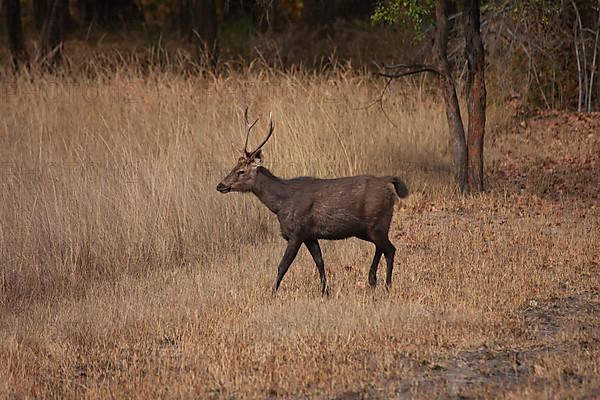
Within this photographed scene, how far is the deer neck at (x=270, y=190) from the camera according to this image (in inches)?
377

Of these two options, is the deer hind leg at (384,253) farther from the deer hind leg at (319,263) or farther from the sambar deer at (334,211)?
the deer hind leg at (319,263)

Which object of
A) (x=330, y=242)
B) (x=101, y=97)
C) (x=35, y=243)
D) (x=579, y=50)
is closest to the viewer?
(x=35, y=243)

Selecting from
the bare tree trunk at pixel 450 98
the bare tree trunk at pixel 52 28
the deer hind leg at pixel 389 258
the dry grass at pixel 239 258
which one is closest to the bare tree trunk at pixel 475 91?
the bare tree trunk at pixel 450 98

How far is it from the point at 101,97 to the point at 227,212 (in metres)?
5.85

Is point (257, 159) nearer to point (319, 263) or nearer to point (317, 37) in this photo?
point (319, 263)

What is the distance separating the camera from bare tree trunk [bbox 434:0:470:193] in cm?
1433

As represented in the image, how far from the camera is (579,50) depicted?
20281 millimetres

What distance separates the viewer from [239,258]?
11.5m

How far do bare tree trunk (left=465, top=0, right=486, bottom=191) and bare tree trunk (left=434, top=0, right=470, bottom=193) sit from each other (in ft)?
0.40

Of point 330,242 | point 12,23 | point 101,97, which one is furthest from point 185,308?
A: point 12,23

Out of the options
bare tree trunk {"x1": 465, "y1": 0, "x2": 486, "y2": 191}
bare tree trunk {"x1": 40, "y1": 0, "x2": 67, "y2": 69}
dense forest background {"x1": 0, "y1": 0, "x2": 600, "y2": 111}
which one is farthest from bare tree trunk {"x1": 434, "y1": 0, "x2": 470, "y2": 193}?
bare tree trunk {"x1": 40, "y1": 0, "x2": 67, "y2": 69}

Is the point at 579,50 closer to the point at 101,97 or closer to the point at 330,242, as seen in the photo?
the point at 101,97

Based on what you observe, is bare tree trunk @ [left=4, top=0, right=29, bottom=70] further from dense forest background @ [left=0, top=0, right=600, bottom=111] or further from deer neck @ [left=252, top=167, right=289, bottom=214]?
deer neck @ [left=252, top=167, right=289, bottom=214]

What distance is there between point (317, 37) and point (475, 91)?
1792 cm
